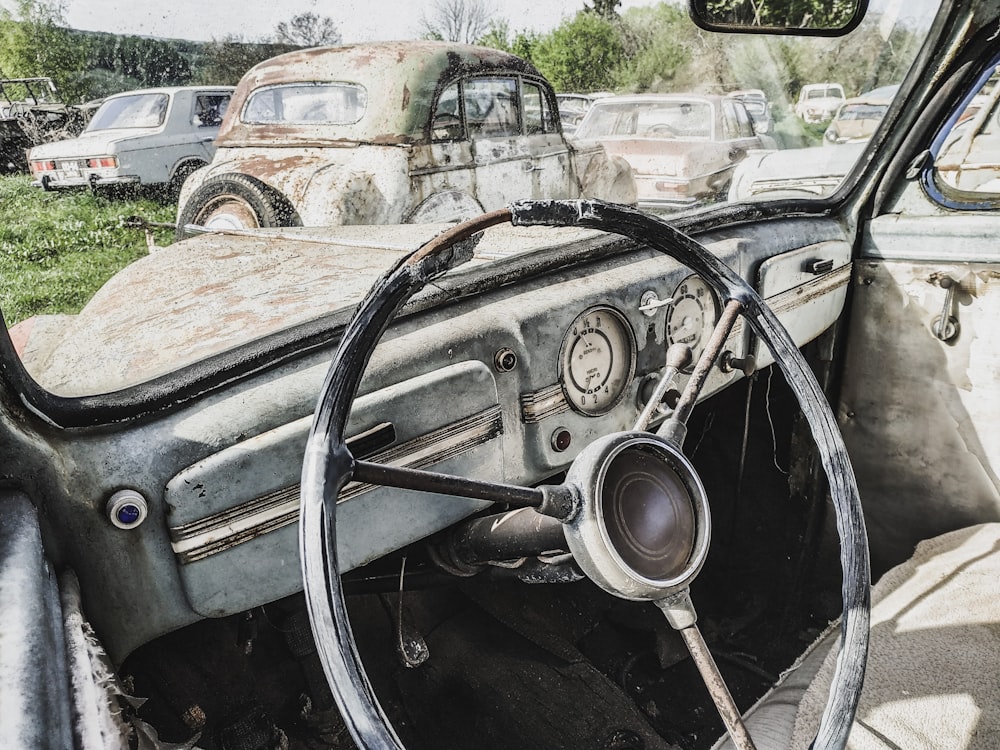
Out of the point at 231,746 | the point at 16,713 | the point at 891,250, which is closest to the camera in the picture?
the point at 16,713

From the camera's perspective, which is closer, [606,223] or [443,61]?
[606,223]

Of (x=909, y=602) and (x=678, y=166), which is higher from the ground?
(x=678, y=166)

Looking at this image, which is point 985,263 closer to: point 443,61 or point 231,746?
point 231,746

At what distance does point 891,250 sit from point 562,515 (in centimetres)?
188

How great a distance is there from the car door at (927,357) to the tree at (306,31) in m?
4.68

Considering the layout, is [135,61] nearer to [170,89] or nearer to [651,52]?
[170,89]

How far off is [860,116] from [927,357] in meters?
0.79

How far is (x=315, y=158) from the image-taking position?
491 cm

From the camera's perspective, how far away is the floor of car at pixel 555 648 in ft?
5.57

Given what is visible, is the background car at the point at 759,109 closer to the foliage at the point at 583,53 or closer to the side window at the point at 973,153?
the side window at the point at 973,153

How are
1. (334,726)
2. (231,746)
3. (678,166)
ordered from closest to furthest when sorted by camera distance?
1. (231,746)
2. (334,726)
3. (678,166)

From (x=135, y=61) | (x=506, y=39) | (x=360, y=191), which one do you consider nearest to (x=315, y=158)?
(x=360, y=191)

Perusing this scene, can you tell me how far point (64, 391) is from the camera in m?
1.28

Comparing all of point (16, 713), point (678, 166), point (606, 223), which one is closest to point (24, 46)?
point (606, 223)
